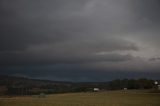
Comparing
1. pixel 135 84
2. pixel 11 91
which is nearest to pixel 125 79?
pixel 135 84

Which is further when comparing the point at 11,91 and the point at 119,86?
the point at 119,86

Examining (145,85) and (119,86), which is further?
(119,86)

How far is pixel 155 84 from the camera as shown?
173m

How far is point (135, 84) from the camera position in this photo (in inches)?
6973

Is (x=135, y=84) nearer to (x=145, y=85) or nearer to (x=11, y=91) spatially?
(x=145, y=85)

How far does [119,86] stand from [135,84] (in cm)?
1622

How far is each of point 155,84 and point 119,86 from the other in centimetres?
2526

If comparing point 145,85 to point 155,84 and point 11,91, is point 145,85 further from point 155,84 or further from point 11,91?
point 11,91

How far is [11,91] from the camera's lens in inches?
6781

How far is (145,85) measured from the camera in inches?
6983

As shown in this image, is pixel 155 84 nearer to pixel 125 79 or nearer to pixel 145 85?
pixel 145 85

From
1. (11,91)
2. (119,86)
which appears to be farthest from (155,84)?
(11,91)

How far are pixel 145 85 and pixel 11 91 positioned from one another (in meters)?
70.9

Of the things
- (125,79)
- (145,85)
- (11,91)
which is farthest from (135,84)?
(11,91)
